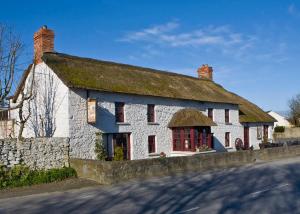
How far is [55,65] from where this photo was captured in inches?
887

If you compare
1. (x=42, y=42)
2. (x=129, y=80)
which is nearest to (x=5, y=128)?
(x=42, y=42)

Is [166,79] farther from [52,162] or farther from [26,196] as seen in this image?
[26,196]

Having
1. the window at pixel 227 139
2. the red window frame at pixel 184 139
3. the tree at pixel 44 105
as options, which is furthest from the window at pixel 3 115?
the window at pixel 227 139

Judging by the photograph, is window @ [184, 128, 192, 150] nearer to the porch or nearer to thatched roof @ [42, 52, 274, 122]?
the porch

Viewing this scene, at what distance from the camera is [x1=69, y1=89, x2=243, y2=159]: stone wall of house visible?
2111 cm

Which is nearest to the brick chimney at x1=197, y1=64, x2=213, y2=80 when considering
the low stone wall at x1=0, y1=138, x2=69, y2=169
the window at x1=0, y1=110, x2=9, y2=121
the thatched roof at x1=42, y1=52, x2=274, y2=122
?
the thatched roof at x1=42, y1=52, x2=274, y2=122

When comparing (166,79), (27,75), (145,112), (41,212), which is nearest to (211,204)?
(41,212)

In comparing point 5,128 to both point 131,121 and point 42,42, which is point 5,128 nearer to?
point 42,42

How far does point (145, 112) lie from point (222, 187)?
11.7 meters

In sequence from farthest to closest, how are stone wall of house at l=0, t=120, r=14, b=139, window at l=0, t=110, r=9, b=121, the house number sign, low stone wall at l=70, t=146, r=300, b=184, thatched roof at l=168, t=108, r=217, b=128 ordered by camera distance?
window at l=0, t=110, r=9, b=121 < thatched roof at l=168, t=108, r=217, b=128 < stone wall of house at l=0, t=120, r=14, b=139 < the house number sign < low stone wall at l=70, t=146, r=300, b=184

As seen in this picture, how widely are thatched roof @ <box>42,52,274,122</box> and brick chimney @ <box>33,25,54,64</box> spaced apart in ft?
1.46

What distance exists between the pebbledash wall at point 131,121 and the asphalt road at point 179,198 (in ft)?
17.9

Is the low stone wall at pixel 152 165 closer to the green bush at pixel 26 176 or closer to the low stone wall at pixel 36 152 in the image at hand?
the low stone wall at pixel 36 152

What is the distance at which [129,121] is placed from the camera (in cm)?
2438
